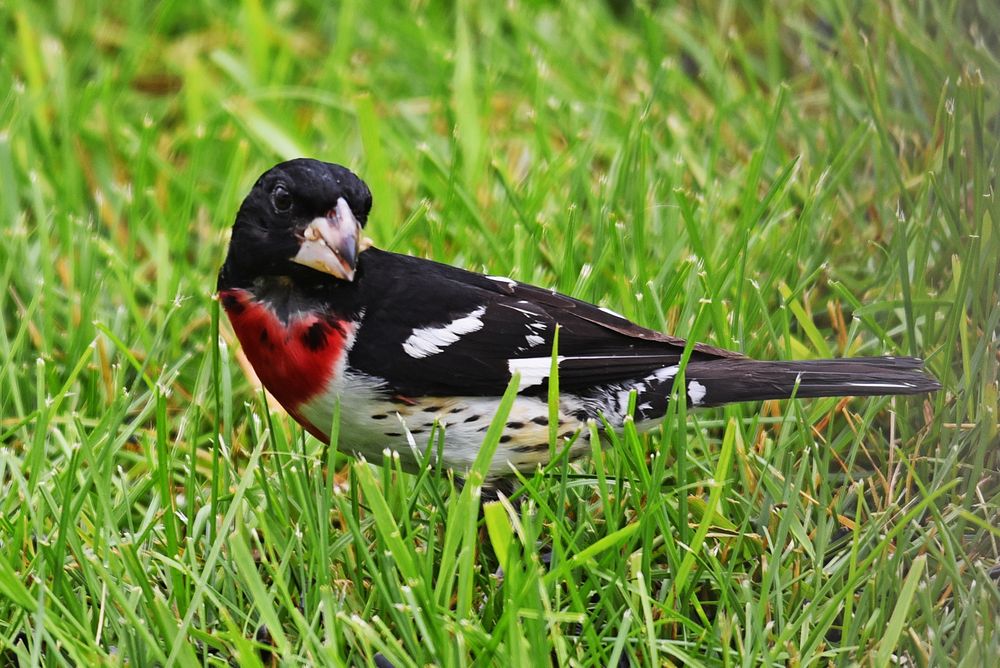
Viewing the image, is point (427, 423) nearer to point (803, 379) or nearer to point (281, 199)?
point (281, 199)

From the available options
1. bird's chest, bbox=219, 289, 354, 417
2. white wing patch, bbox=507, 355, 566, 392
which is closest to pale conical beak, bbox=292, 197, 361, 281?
bird's chest, bbox=219, 289, 354, 417

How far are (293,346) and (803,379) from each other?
38.1 inches

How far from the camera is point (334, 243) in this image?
95.1 inches

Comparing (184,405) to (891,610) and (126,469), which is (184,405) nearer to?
(126,469)

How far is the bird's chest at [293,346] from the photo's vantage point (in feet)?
8.14

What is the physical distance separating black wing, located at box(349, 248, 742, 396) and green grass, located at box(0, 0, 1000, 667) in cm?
18

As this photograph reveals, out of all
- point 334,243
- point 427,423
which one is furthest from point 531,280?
point 334,243

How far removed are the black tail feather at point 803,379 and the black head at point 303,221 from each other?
2.35 ft

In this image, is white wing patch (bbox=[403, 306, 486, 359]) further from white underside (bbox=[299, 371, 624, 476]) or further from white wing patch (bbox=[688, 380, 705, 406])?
white wing patch (bbox=[688, 380, 705, 406])

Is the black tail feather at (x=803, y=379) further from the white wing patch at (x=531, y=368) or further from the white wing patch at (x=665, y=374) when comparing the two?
the white wing patch at (x=531, y=368)

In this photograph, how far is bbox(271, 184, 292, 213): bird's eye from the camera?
2482mm

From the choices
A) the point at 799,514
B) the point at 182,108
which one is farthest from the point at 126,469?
the point at 182,108

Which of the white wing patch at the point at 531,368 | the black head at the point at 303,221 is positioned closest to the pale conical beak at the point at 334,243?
the black head at the point at 303,221

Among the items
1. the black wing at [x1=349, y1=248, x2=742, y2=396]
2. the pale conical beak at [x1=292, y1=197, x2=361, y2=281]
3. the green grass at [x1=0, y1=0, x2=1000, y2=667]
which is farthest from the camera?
the black wing at [x1=349, y1=248, x2=742, y2=396]
